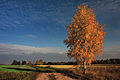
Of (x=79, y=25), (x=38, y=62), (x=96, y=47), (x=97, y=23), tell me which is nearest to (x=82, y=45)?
(x=96, y=47)

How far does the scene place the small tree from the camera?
20.5m

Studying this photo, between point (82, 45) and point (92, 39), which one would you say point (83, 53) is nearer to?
point (82, 45)

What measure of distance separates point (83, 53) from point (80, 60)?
1.69 metres

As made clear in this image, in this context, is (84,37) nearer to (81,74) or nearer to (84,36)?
(84,36)

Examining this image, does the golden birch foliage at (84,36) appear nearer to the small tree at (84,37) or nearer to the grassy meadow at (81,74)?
the small tree at (84,37)

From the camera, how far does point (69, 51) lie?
21.9 meters

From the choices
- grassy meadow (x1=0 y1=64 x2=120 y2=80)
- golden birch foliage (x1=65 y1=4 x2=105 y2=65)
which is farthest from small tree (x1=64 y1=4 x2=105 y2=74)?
grassy meadow (x1=0 y1=64 x2=120 y2=80)

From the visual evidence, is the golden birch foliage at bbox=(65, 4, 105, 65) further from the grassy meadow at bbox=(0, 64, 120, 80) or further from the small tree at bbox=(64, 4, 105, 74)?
the grassy meadow at bbox=(0, 64, 120, 80)

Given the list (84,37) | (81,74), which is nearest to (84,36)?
(84,37)

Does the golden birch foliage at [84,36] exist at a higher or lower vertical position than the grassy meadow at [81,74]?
higher

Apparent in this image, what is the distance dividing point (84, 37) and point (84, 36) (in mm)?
214

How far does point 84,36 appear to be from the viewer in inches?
827

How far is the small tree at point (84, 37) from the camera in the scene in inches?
806

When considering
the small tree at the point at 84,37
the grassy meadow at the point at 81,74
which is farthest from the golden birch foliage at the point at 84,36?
the grassy meadow at the point at 81,74
